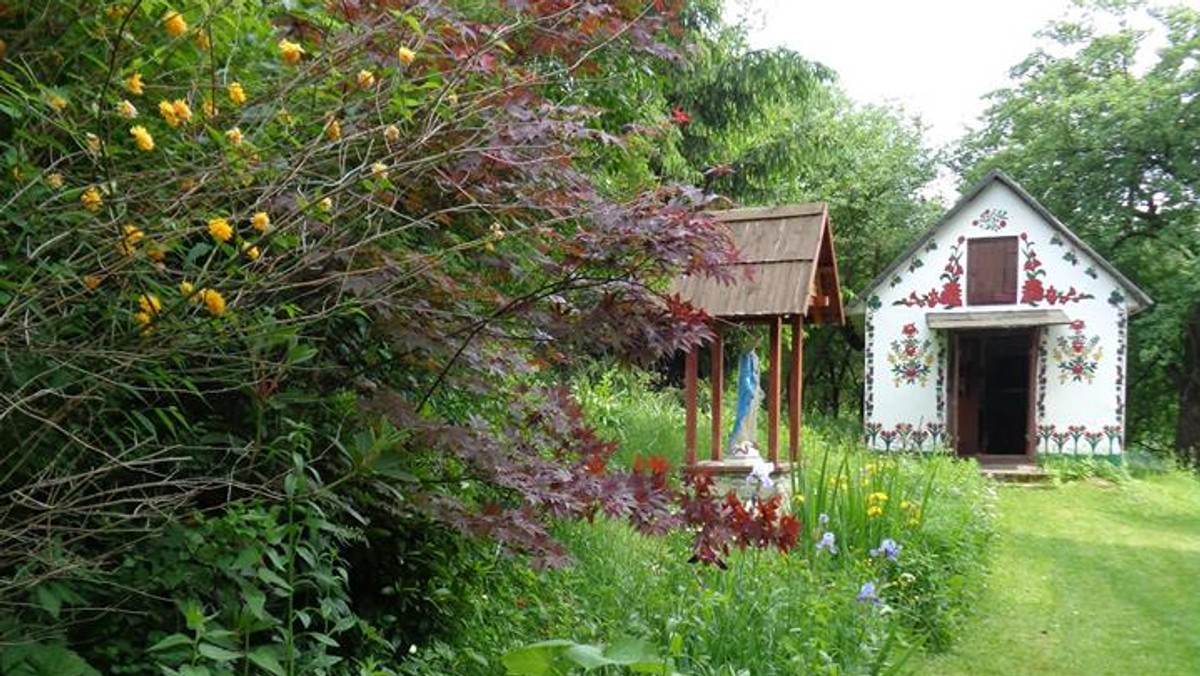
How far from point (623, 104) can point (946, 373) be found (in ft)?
42.5

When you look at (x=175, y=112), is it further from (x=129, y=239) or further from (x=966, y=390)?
(x=966, y=390)

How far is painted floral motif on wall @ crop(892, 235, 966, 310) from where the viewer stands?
15906 mm

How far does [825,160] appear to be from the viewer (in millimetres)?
16281

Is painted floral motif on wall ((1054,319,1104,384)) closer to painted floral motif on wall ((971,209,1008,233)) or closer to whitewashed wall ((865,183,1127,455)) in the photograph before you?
whitewashed wall ((865,183,1127,455))

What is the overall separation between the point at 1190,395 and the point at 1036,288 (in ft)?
27.6

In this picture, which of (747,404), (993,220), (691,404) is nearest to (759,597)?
(691,404)

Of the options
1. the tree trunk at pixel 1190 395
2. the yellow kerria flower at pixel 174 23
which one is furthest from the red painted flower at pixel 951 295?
the yellow kerria flower at pixel 174 23

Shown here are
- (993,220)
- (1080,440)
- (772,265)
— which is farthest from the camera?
(993,220)

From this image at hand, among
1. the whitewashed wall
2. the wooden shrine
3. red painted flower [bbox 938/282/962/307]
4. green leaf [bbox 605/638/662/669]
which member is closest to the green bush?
green leaf [bbox 605/638/662/669]

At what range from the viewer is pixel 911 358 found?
16281mm

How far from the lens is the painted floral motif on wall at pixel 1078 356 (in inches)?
599

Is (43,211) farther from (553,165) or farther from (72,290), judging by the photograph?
(553,165)

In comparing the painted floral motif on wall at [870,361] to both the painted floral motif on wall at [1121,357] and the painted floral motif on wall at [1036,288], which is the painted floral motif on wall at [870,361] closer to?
the painted floral motif on wall at [1036,288]

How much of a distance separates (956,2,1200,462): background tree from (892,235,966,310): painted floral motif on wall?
6005mm
